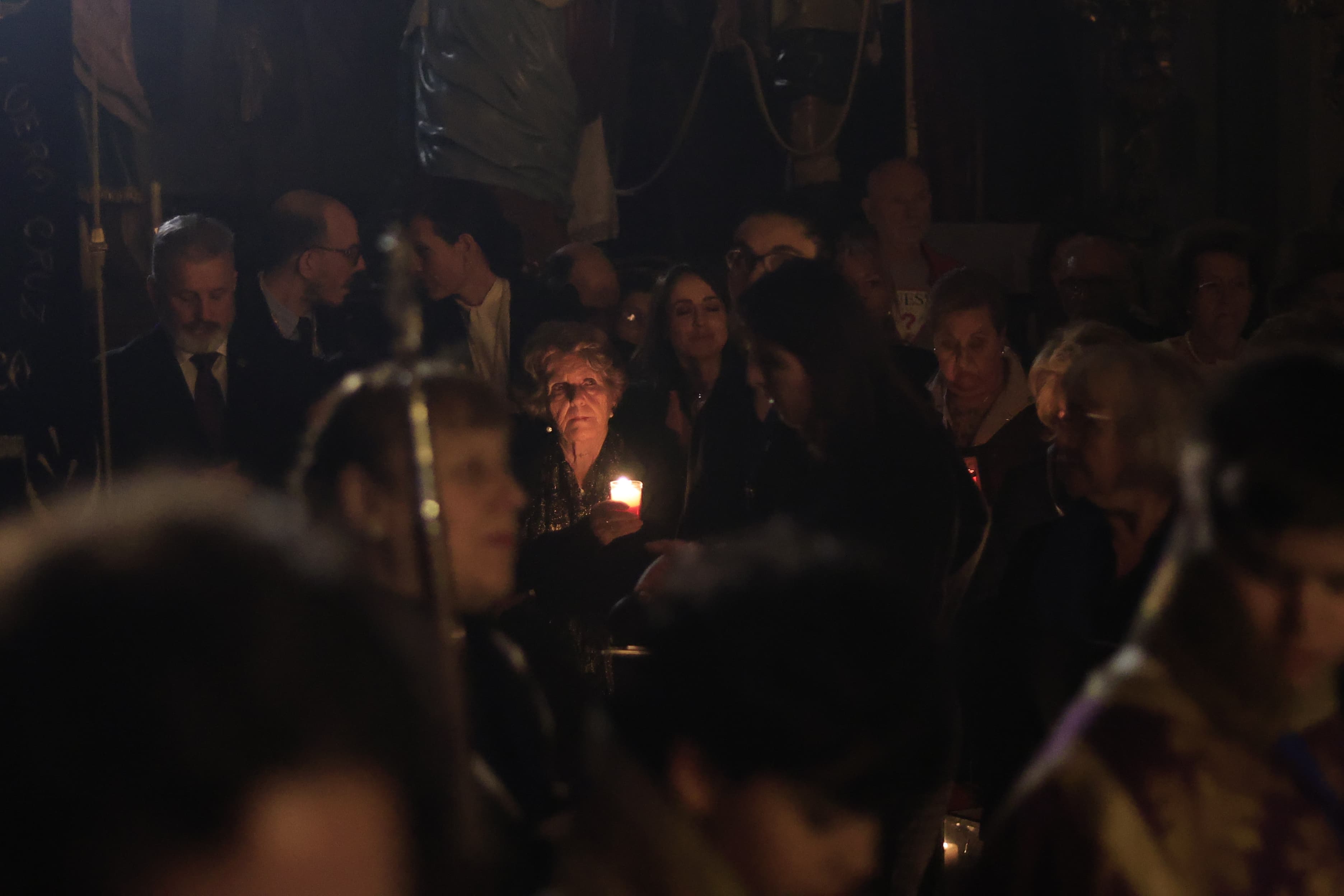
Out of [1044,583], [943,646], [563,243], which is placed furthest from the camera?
[563,243]

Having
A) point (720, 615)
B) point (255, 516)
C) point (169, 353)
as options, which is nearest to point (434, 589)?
point (255, 516)

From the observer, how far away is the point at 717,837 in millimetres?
1539

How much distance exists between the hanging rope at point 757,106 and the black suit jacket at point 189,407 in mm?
4357

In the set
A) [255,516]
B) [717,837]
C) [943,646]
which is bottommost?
[717,837]

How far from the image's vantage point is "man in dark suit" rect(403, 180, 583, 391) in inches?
228

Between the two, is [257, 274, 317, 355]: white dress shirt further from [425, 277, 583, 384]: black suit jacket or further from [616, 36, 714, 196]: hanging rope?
[616, 36, 714, 196]: hanging rope

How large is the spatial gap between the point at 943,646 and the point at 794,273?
186 cm

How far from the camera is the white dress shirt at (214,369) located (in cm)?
500

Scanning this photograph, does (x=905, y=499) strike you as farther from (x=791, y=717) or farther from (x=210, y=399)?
(x=210, y=399)

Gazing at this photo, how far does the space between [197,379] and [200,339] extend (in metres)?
0.15

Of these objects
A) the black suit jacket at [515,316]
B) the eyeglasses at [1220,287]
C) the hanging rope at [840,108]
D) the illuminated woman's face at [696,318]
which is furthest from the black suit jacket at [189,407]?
the hanging rope at [840,108]

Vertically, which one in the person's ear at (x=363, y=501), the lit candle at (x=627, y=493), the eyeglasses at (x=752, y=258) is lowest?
the lit candle at (x=627, y=493)

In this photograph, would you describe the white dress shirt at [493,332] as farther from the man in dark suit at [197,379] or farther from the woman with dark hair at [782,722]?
the woman with dark hair at [782,722]

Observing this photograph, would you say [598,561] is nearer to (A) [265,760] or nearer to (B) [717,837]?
(B) [717,837]
